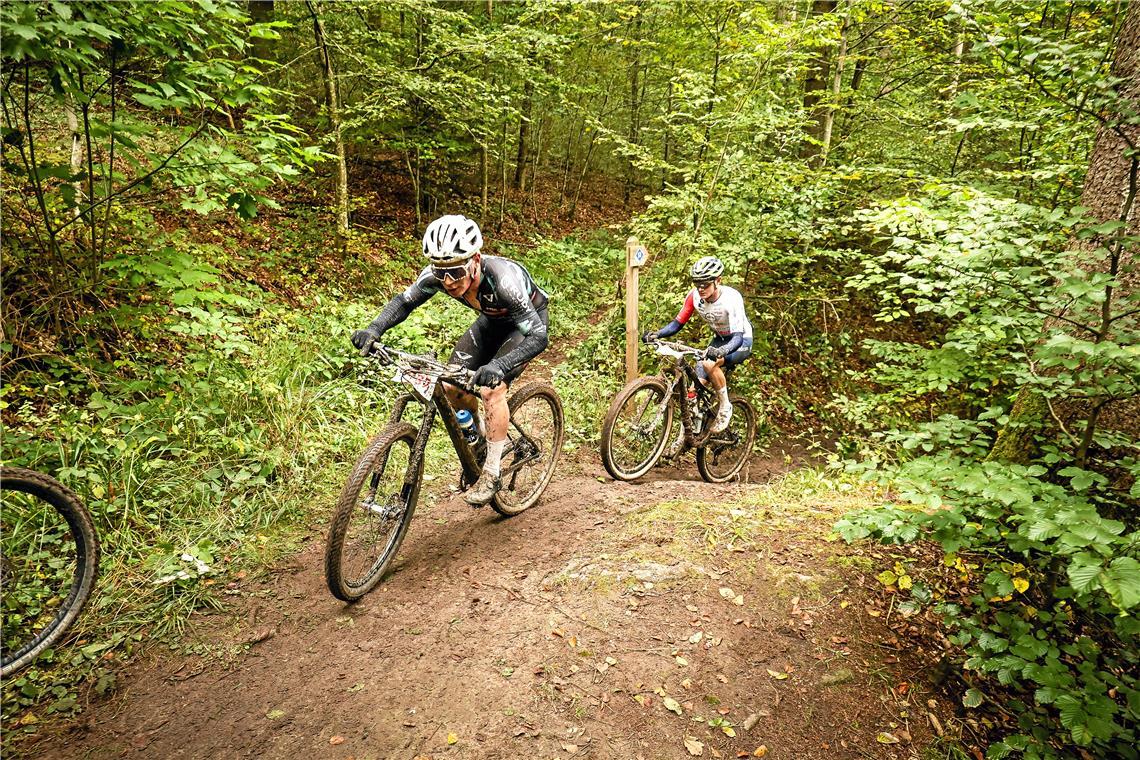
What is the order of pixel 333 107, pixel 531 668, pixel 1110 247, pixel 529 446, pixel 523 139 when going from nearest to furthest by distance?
pixel 1110 247 → pixel 531 668 → pixel 529 446 → pixel 333 107 → pixel 523 139

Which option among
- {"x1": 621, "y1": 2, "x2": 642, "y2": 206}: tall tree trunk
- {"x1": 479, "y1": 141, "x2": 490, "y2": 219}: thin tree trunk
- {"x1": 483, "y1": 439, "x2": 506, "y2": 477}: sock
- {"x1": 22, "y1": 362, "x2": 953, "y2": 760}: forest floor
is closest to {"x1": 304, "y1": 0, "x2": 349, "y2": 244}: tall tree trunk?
{"x1": 479, "y1": 141, "x2": 490, "y2": 219}: thin tree trunk

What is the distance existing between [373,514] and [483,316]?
1.93 metres

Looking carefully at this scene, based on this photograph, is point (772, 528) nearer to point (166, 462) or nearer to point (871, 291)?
point (166, 462)

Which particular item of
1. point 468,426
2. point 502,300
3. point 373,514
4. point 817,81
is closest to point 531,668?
point 373,514

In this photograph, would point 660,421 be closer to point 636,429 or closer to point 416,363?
point 636,429

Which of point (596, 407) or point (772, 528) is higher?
point (772, 528)

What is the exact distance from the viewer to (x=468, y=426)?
174 inches

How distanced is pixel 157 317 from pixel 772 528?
21.4 feet

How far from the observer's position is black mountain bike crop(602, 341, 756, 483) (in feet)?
19.4

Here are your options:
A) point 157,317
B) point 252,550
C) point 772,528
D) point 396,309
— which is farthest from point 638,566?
point 157,317

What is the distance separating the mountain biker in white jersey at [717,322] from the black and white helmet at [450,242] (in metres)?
2.76

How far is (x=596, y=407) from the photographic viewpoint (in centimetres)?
790

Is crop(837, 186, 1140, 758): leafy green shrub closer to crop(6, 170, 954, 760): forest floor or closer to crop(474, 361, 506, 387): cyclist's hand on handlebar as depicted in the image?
crop(6, 170, 954, 760): forest floor

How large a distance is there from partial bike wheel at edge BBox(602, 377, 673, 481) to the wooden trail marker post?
33.7 inches
